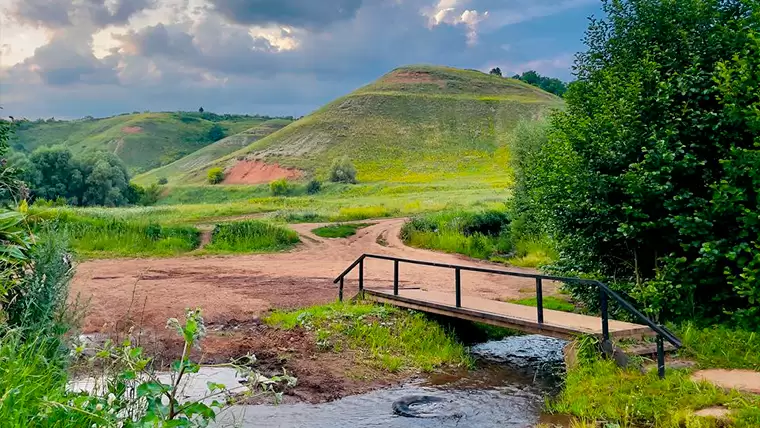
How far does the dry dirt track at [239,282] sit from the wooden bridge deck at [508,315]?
9.80 feet

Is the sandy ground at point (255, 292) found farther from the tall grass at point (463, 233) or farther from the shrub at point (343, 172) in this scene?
the shrub at point (343, 172)

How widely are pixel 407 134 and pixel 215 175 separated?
34103 mm

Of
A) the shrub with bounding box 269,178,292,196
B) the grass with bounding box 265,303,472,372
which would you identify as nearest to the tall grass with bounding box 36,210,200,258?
the grass with bounding box 265,303,472,372

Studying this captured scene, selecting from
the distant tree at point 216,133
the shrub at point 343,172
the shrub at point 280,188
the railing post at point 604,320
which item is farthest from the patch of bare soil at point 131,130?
the railing post at point 604,320

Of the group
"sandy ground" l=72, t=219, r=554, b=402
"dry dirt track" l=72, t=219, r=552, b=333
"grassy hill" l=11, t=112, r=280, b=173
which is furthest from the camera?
"grassy hill" l=11, t=112, r=280, b=173

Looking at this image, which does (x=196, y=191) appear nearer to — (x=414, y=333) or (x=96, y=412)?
(x=414, y=333)

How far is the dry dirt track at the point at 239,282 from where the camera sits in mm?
13977

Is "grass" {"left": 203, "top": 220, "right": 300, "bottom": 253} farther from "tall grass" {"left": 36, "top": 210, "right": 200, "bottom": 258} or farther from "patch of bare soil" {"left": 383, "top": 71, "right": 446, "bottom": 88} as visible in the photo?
"patch of bare soil" {"left": 383, "top": 71, "right": 446, "bottom": 88}

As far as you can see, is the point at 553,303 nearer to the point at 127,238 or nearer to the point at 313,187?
the point at 127,238

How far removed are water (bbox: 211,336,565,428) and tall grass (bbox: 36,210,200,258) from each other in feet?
55.3

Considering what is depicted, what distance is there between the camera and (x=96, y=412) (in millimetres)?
3932

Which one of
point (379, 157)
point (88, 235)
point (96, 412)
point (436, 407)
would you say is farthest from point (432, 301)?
point (379, 157)

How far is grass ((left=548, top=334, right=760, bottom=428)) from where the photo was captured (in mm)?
6891

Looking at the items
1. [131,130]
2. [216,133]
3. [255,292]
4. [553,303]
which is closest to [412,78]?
[216,133]
